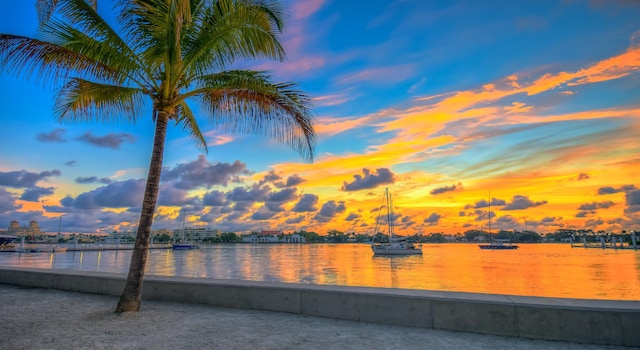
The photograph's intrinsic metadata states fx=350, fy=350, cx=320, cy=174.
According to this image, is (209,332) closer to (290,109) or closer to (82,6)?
(290,109)

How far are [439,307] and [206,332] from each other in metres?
3.52

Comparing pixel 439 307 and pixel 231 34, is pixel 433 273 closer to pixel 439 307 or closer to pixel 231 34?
pixel 439 307

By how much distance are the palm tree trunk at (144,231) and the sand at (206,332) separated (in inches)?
11.5

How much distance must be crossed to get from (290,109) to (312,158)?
1194 millimetres

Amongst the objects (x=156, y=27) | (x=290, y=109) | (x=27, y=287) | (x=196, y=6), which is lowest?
(x=27, y=287)

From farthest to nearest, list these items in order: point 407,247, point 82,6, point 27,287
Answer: point 407,247, point 27,287, point 82,6

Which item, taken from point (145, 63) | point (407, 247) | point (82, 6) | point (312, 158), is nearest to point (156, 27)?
point (145, 63)

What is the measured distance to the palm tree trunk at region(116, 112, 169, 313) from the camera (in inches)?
258

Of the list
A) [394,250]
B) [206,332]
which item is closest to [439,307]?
[206,332]

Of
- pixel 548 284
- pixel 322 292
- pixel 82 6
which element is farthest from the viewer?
pixel 548 284

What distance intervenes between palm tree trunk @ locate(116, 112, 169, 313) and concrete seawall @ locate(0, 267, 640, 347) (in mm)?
1025

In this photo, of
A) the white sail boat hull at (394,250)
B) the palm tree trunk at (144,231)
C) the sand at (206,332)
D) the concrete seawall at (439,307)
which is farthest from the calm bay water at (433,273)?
the palm tree trunk at (144,231)

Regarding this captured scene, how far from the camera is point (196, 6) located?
7.62 m

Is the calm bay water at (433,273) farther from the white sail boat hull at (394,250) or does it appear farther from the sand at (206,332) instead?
the sand at (206,332)
